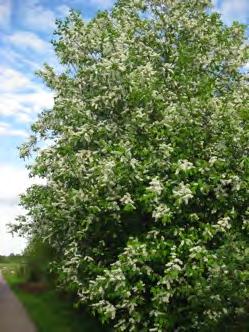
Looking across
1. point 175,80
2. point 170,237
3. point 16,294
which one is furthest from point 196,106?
point 16,294

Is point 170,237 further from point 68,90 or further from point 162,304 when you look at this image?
point 68,90

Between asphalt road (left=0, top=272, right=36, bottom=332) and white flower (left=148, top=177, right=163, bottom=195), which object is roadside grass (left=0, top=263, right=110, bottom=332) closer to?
asphalt road (left=0, top=272, right=36, bottom=332)

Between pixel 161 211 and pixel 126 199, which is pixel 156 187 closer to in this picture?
pixel 161 211

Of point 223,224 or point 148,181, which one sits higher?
point 148,181

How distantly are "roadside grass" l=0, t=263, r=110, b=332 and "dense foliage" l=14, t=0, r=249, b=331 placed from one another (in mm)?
4601

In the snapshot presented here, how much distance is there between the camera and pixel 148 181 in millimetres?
19328

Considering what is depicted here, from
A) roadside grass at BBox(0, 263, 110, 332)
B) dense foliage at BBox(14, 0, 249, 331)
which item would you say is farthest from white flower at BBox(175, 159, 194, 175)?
roadside grass at BBox(0, 263, 110, 332)

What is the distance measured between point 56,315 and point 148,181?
1606 centimetres

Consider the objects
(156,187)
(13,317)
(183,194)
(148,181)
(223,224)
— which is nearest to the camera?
(156,187)

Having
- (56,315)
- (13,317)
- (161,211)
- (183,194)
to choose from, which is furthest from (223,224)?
(13,317)

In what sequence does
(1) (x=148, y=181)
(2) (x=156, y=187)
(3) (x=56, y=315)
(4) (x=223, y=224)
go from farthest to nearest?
(3) (x=56, y=315) → (1) (x=148, y=181) → (4) (x=223, y=224) → (2) (x=156, y=187)

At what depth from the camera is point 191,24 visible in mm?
26328

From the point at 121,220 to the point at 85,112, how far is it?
4.77 m

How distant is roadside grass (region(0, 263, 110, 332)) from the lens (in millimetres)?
27095
